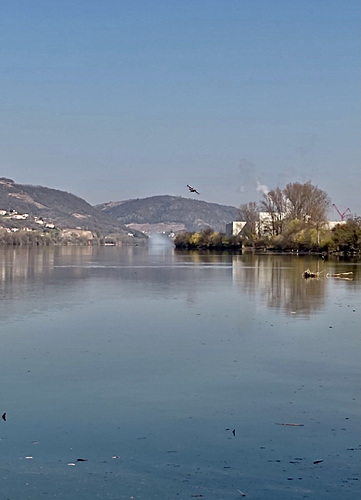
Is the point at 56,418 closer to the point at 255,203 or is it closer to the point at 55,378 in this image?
the point at 55,378

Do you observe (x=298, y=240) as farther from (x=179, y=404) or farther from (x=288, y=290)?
(x=179, y=404)

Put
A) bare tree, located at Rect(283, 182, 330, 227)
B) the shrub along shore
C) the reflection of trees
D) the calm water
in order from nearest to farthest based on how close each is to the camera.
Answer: the calm water < the reflection of trees < the shrub along shore < bare tree, located at Rect(283, 182, 330, 227)

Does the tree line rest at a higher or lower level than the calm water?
higher

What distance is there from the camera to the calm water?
719 cm

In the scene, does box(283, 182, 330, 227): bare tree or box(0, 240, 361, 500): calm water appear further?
box(283, 182, 330, 227): bare tree

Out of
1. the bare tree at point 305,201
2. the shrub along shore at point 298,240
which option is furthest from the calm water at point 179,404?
the bare tree at point 305,201

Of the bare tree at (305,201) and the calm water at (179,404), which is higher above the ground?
the bare tree at (305,201)

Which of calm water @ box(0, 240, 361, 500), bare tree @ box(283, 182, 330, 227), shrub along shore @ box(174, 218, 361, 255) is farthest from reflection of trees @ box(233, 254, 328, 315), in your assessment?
→ bare tree @ box(283, 182, 330, 227)

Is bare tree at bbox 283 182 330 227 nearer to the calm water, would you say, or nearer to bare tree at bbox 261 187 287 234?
bare tree at bbox 261 187 287 234

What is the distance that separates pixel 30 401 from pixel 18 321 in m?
8.41

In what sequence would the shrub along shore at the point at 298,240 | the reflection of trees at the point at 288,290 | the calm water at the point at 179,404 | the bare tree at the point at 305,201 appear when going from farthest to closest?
1. the bare tree at the point at 305,201
2. the shrub along shore at the point at 298,240
3. the reflection of trees at the point at 288,290
4. the calm water at the point at 179,404

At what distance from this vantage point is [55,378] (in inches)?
460

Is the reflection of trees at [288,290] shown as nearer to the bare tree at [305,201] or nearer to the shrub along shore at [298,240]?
the shrub along shore at [298,240]

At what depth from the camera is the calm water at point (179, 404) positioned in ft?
23.6
